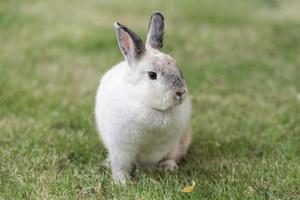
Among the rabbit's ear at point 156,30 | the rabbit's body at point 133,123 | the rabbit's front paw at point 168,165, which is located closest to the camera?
the rabbit's body at point 133,123

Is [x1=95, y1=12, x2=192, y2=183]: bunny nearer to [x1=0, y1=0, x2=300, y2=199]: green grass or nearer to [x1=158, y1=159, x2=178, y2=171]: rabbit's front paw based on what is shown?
[x1=158, y1=159, x2=178, y2=171]: rabbit's front paw

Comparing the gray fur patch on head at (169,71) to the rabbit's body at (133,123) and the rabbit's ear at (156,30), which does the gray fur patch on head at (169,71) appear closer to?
the rabbit's body at (133,123)

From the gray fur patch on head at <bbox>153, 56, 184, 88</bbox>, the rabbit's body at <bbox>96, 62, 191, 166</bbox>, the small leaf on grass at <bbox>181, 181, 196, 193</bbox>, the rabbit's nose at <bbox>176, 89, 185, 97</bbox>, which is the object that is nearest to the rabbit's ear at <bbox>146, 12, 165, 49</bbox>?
the rabbit's body at <bbox>96, 62, 191, 166</bbox>

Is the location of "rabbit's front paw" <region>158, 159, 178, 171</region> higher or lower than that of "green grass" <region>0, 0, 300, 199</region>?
higher

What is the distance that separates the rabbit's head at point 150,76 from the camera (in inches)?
152

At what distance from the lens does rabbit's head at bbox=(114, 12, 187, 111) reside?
387cm

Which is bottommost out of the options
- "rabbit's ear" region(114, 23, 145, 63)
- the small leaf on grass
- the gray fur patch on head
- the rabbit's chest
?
the small leaf on grass

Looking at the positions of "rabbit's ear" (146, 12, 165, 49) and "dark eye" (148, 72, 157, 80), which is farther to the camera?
"rabbit's ear" (146, 12, 165, 49)

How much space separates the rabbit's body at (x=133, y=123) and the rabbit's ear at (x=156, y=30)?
10.5 inches

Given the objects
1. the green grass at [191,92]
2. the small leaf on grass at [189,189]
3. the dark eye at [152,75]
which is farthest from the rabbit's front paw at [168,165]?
the dark eye at [152,75]

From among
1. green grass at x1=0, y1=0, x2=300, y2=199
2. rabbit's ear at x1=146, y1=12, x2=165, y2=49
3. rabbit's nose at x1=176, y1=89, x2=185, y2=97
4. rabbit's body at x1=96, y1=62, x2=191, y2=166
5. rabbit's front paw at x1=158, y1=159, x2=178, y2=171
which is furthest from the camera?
rabbit's front paw at x1=158, y1=159, x2=178, y2=171

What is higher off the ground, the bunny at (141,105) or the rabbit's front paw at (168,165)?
the bunny at (141,105)

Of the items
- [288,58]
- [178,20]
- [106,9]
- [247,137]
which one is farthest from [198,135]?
[106,9]

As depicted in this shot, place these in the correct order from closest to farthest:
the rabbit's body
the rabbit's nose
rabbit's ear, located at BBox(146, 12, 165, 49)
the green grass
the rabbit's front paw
A: the rabbit's nose
the rabbit's body
the green grass
rabbit's ear, located at BBox(146, 12, 165, 49)
the rabbit's front paw
